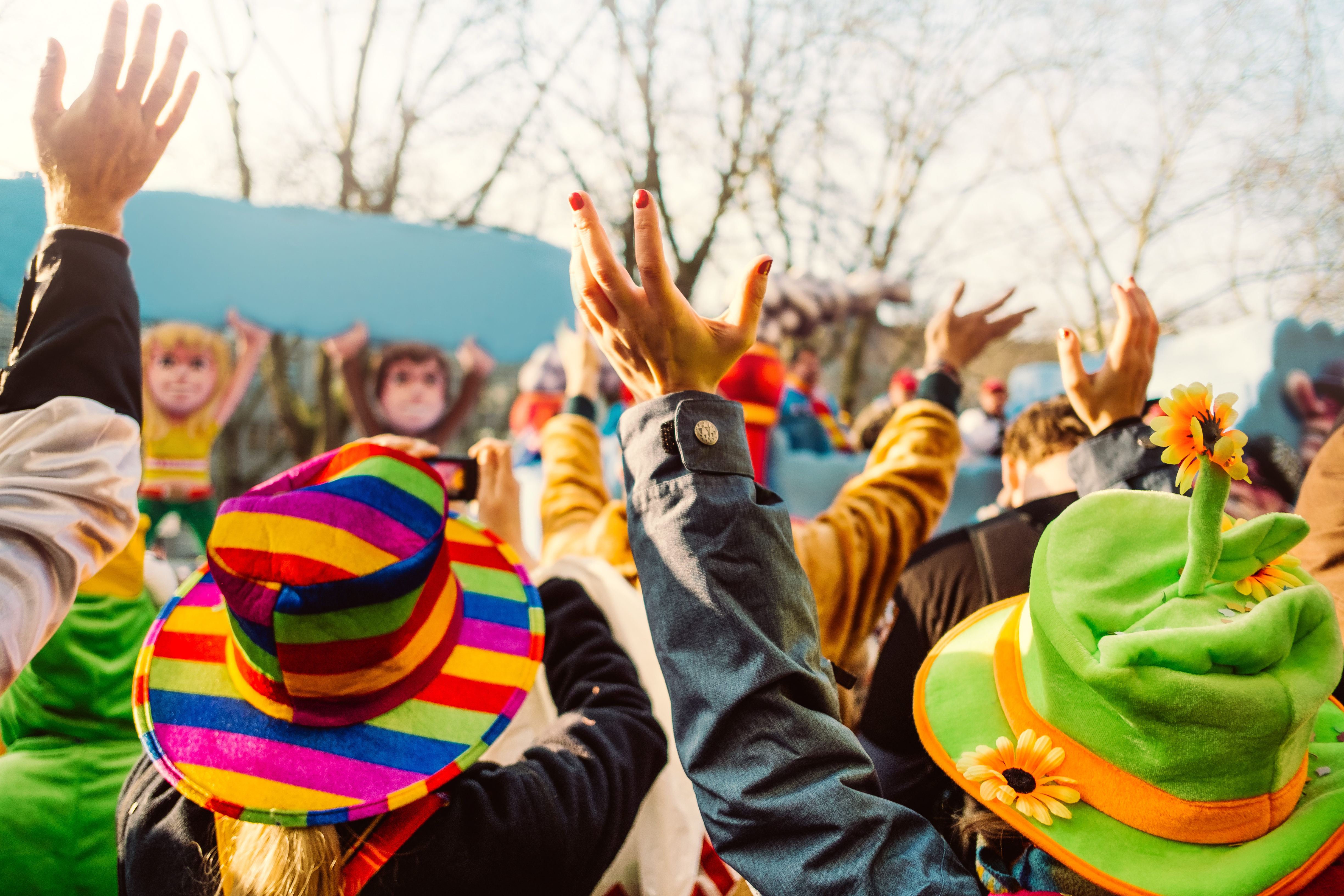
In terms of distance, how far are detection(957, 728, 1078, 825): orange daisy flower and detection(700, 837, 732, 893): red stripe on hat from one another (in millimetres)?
466

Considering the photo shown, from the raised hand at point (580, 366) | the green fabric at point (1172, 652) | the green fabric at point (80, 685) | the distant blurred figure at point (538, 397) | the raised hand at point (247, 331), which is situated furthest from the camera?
the distant blurred figure at point (538, 397)

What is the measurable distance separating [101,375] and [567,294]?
11.8 feet

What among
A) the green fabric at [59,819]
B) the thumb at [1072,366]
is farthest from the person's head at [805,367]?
the green fabric at [59,819]

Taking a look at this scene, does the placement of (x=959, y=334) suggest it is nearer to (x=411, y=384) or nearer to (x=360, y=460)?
(x=360, y=460)

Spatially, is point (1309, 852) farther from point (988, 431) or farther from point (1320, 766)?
point (988, 431)

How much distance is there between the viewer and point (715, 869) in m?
1.20

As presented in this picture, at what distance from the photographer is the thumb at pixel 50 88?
3.86 ft

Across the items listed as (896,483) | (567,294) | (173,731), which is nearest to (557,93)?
(567,294)

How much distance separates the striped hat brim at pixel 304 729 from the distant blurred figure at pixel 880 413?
3.61 m

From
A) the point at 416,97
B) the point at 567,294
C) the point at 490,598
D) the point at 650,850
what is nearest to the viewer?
the point at 650,850

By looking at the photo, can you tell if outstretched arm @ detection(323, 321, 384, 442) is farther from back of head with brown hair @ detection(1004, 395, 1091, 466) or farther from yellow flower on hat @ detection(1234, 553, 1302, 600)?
yellow flower on hat @ detection(1234, 553, 1302, 600)

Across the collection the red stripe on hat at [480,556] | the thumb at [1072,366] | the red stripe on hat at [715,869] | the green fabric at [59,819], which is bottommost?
A: the green fabric at [59,819]

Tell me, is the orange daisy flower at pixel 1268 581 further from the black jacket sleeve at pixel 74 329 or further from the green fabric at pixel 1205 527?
the black jacket sleeve at pixel 74 329

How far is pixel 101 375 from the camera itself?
1.14 m
